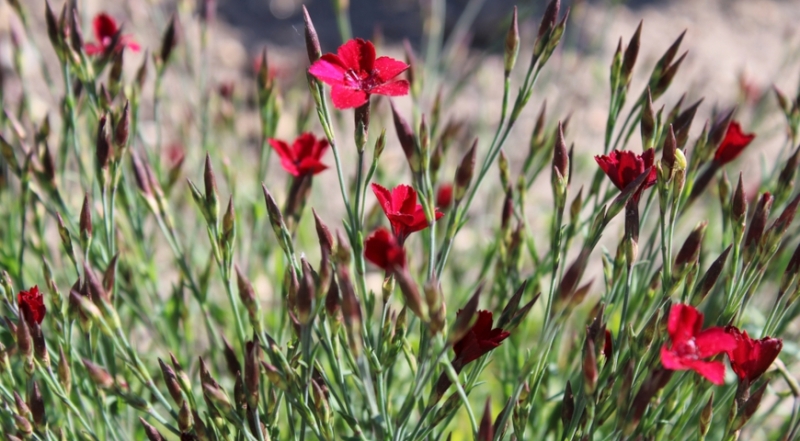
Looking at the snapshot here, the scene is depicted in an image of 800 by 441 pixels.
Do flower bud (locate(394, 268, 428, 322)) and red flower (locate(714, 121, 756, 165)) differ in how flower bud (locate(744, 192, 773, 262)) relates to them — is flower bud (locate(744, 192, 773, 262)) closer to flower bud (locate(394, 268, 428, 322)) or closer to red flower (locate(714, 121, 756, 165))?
red flower (locate(714, 121, 756, 165))

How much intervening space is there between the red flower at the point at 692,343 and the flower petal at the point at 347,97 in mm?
480

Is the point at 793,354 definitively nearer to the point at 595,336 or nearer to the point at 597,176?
the point at 597,176

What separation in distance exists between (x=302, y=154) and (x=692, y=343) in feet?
2.49

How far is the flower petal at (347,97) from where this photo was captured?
992 millimetres

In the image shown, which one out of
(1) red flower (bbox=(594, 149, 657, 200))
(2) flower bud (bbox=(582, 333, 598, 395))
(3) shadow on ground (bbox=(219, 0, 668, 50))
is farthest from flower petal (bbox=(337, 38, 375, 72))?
(3) shadow on ground (bbox=(219, 0, 668, 50))

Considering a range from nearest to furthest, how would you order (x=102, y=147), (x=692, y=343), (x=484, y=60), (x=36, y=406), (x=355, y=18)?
(x=692, y=343) → (x=36, y=406) → (x=102, y=147) → (x=484, y=60) → (x=355, y=18)

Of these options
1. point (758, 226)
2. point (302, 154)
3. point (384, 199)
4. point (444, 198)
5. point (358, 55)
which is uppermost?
point (358, 55)

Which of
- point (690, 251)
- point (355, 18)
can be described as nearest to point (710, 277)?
point (690, 251)

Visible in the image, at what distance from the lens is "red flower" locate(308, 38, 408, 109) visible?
102cm

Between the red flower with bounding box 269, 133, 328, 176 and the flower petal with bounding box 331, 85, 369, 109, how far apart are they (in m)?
0.31

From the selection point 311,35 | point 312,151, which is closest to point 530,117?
point 312,151

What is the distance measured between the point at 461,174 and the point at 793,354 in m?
0.99

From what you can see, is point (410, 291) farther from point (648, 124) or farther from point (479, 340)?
point (648, 124)

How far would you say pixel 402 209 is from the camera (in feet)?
3.55
